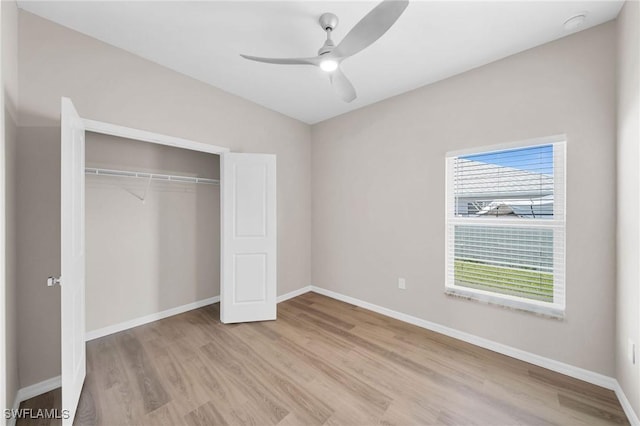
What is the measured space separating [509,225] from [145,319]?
13.0ft

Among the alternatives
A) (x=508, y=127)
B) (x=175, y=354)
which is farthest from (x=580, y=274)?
(x=175, y=354)

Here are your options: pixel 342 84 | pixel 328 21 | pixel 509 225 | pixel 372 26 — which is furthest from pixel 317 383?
pixel 328 21

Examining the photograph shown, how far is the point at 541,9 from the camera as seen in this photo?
5.83 feet

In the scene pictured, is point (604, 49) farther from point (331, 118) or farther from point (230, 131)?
point (230, 131)

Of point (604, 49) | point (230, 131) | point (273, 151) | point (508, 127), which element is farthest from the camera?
point (273, 151)

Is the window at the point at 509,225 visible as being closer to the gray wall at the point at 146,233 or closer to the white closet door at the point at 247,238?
the white closet door at the point at 247,238

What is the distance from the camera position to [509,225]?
7.76 feet

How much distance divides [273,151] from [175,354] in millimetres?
2589

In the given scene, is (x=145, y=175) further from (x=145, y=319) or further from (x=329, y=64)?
(x=329, y=64)

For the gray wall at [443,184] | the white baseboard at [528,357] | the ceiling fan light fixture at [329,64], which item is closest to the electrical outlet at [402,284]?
the gray wall at [443,184]

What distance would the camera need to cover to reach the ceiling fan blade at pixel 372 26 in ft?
4.30

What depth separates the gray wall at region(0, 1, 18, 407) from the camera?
4.95 ft

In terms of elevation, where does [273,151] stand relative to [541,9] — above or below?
below

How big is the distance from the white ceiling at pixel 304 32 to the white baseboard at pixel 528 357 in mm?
2643
